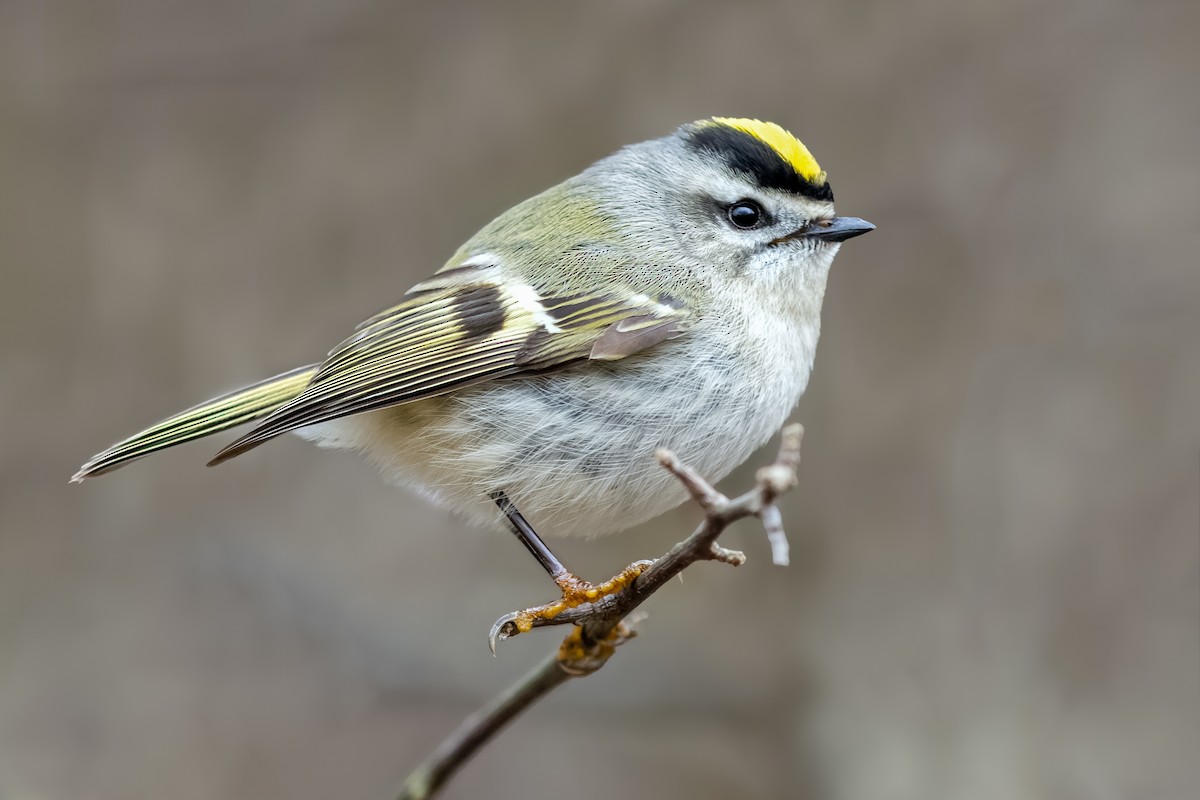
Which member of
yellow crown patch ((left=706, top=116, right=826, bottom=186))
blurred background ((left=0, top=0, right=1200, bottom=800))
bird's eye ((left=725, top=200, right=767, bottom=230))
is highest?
yellow crown patch ((left=706, top=116, right=826, bottom=186))

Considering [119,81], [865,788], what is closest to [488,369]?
[865,788]

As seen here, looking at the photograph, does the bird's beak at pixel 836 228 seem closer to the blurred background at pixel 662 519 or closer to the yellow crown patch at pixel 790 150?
the yellow crown patch at pixel 790 150

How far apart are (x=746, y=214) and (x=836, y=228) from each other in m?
0.18

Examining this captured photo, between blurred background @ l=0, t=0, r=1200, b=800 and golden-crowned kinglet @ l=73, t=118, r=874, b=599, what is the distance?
61.2 inches

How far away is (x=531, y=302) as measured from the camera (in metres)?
2.16

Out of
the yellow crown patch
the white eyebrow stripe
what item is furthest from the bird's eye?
the white eyebrow stripe

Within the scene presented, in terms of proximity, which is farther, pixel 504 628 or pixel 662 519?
pixel 662 519

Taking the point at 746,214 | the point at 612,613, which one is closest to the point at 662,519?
the point at 746,214

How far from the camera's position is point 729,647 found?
3793 millimetres

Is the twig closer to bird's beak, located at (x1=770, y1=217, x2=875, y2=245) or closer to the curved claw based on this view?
the curved claw

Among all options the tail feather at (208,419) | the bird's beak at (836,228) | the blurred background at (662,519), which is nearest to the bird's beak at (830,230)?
the bird's beak at (836,228)

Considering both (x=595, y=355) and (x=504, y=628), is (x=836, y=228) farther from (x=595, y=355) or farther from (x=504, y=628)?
(x=504, y=628)

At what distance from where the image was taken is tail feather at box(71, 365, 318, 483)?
6.93 ft

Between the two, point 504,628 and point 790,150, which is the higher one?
point 790,150
